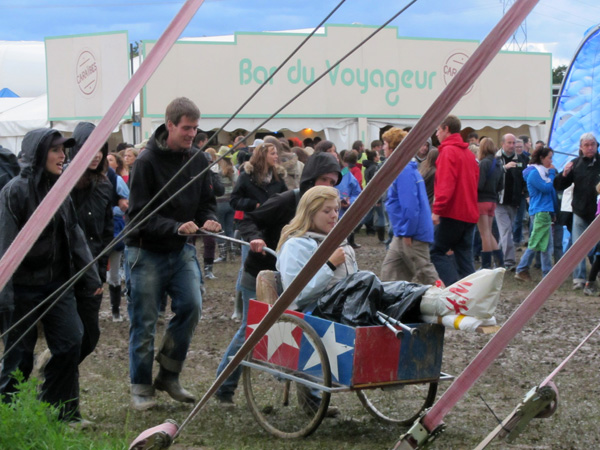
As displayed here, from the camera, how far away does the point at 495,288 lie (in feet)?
14.7

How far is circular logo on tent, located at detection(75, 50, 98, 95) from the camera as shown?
972 inches

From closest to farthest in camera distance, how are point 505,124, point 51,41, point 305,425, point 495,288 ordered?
1. point 495,288
2. point 305,425
3. point 51,41
4. point 505,124

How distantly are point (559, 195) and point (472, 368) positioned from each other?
1060 centimetres

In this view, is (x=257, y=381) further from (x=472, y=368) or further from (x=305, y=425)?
(x=472, y=368)

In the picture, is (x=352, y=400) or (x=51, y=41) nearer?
(x=352, y=400)

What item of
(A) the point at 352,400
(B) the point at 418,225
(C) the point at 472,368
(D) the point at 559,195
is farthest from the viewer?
(D) the point at 559,195

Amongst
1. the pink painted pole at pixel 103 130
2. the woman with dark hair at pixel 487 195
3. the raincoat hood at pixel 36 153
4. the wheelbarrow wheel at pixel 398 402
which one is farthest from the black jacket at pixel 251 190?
the pink painted pole at pixel 103 130

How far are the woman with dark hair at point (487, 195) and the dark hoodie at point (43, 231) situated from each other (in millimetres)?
7904

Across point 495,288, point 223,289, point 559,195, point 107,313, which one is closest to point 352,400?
point 495,288

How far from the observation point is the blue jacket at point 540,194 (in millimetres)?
12070

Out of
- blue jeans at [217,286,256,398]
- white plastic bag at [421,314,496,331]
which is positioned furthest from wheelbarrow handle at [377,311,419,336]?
blue jeans at [217,286,256,398]

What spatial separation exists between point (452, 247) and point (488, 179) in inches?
122

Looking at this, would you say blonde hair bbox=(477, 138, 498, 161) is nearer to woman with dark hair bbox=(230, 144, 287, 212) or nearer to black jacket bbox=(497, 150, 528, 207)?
black jacket bbox=(497, 150, 528, 207)

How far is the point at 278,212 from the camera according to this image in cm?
614
